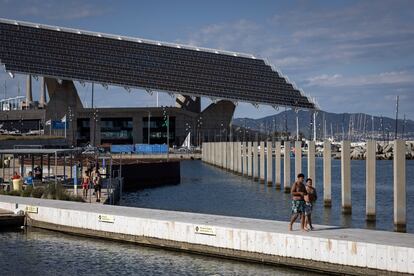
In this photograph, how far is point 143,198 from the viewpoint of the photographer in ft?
146

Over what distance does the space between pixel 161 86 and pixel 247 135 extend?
107 ft

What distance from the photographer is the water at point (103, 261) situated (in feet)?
63.8

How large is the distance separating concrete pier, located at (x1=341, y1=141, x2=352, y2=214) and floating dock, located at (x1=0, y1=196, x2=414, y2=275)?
33.4 feet

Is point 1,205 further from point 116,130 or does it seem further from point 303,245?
point 116,130

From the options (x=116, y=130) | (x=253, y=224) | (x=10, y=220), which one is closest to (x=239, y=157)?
(x=10, y=220)

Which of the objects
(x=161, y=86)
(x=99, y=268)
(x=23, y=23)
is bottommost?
(x=99, y=268)

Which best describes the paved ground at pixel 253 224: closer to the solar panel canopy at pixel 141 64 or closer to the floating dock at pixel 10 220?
the floating dock at pixel 10 220

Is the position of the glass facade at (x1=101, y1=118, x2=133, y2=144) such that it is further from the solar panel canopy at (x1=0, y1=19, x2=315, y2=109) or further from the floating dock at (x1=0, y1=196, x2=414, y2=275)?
the floating dock at (x1=0, y1=196, x2=414, y2=275)

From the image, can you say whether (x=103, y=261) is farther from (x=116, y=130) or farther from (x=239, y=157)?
(x=116, y=130)

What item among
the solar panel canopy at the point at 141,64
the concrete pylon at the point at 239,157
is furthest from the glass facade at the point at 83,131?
the concrete pylon at the point at 239,157

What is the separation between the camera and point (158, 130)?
144625 millimetres

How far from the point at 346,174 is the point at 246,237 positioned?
12871 mm

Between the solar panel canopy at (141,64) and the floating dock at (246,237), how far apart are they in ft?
300

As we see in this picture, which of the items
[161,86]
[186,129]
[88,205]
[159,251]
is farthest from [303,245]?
[186,129]
